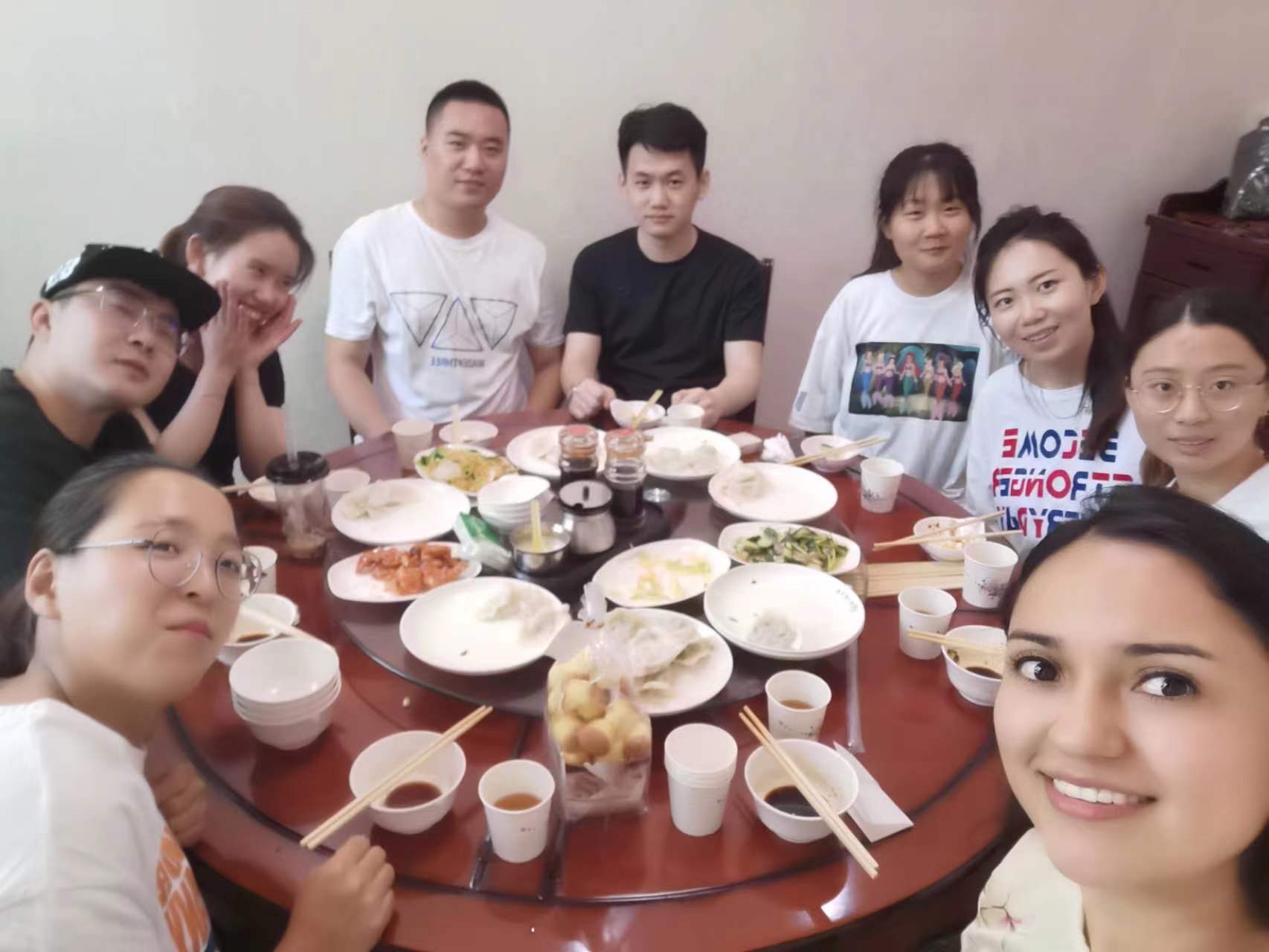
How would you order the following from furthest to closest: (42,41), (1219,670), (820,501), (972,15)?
(972,15), (42,41), (820,501), (1219,670)

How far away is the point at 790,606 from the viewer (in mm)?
1582

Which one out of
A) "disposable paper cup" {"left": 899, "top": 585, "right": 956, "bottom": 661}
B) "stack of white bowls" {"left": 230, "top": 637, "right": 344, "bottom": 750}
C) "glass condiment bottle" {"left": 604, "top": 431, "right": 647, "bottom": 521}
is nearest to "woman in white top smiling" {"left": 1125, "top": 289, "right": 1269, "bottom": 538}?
"disposable paper cup" {"left": 899, "top": 585, "right": 956, "bottom": 661}

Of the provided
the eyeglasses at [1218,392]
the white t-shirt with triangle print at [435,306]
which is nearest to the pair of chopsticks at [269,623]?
the white t-shirt with triangle print at [435,306]

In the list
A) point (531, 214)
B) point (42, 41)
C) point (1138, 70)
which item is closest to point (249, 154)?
point (42, 41)

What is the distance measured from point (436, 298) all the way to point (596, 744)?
2.20m

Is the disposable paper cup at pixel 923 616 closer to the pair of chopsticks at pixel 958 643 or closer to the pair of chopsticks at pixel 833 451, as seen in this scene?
the pair of chopsticks at pixel 958 643

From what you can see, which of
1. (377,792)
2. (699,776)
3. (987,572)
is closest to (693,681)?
(699,776)

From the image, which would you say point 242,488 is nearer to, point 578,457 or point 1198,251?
point 578,457

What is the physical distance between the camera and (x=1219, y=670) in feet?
2.37

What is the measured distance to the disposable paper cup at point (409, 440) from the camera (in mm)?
2197

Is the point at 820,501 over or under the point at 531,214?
under

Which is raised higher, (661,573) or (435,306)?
(435,306)

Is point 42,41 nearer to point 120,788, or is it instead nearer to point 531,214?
point 531,214

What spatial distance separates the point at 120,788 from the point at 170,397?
5.06 ft
